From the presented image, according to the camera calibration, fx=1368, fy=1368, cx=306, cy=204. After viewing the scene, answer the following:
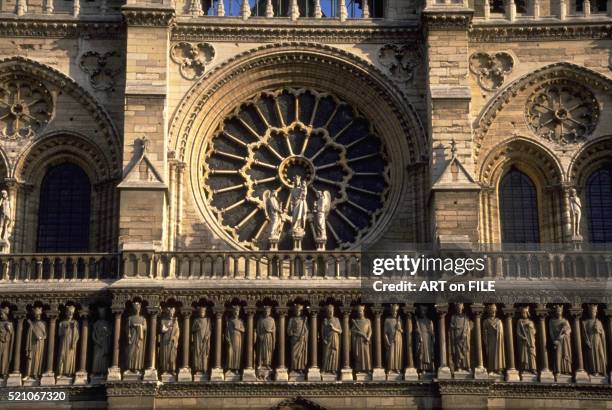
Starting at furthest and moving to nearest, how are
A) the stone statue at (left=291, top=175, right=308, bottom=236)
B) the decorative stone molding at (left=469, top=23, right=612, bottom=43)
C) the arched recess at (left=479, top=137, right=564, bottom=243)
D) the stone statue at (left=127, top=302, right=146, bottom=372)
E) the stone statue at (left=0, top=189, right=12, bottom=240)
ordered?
the decorative stone molding at (left=469, top=23, right=612, bottom=43), the arched recess at (left=479, top=137, right=564, bottom=243), the stone statue at (left=0, top=189, right=12, bottom=240), the stone statue at (left=291, top=175, right=308, bottom=236), the stone statue at (left=127, top=302, right=146, bottom=372)

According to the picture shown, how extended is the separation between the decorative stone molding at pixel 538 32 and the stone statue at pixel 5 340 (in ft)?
40.3

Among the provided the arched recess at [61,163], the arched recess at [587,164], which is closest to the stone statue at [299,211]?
the arched recess at [61,163]

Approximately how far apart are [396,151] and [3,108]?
9.04 meters

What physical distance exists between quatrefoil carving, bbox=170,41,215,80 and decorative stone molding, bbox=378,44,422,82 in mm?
3981

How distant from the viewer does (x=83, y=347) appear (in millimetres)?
27969

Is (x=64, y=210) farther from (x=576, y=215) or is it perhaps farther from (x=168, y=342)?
(x=576, y=215)

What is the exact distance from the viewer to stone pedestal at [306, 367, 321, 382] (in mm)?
27672

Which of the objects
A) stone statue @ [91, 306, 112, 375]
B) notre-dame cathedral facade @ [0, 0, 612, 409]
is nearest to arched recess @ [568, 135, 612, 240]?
notre-dame cathedral facade @ [0, 0, 612, 409]

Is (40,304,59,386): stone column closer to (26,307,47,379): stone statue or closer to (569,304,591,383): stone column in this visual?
(26,307,47,379): stone statue

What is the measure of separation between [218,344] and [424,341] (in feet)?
13.8

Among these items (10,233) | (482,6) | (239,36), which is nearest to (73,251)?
(10,233)

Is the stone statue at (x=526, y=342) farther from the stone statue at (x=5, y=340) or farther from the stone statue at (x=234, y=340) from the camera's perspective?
the stone statue at (x=5, y=340)

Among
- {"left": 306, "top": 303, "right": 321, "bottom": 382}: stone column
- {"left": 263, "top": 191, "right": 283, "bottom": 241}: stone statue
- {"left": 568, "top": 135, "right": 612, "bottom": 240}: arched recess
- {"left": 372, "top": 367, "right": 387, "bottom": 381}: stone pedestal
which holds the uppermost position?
{"left": 568, "top": 135, "right": 612, "bottom": 240}: arched recess

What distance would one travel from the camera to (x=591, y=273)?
28.9 metres
